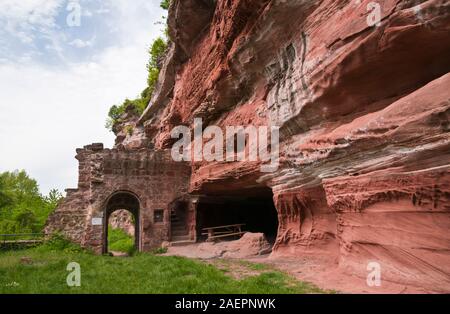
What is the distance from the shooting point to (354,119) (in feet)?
21.9

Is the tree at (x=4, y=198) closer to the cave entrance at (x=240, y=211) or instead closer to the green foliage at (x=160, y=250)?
the green foliage at (x=160, y=250)

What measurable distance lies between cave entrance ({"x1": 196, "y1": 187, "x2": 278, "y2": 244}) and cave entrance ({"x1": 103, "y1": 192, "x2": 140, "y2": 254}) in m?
3.39

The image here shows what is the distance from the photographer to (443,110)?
435 centimetres

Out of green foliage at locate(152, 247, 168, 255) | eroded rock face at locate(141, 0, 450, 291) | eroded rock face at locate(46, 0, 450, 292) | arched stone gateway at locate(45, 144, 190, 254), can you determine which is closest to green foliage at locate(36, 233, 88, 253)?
arched stone gateway at locate(45, 144, 190, 254)

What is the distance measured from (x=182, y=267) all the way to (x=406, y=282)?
15.6ft

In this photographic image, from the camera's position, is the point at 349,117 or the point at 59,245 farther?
the point at 59,245

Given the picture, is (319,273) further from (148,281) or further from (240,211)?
(240,211)

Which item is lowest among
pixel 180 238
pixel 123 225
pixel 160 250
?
pixel 123 225

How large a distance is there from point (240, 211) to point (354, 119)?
41.3ft

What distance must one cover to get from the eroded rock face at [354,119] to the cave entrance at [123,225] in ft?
25.4

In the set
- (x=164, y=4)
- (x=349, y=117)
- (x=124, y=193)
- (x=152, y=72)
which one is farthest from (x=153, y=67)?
(x=349, y=117)

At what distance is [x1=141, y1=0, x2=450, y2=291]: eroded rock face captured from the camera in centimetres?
462
